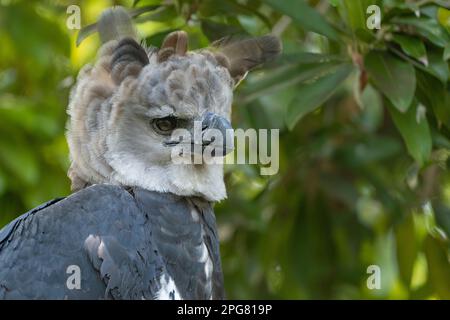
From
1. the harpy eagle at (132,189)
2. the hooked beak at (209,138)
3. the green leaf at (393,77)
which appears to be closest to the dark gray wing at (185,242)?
the harpy eagle at (132,189)

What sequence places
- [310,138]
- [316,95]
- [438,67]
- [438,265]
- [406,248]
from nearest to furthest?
[438,67] → [316,95] → [438,265] → [406,248] → [310,138]

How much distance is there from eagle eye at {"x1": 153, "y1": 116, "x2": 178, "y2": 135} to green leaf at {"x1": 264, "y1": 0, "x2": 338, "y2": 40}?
63 centimetres

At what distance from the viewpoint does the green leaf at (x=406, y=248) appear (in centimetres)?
427

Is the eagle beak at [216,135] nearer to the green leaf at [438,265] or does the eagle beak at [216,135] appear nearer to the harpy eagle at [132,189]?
the harpy eagle at [132,189]

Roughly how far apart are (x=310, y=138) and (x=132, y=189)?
181cm

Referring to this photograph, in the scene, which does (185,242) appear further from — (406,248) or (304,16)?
(406,248)

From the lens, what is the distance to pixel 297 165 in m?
4.85

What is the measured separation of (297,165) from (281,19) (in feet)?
3.26

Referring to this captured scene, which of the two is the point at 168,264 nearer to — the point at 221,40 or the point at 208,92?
the point at 208,92

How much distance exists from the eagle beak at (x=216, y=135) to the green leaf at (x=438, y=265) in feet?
4.28

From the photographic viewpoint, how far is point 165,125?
10.3 feet

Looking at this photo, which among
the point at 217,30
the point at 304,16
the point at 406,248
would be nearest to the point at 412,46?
the point at 304,16

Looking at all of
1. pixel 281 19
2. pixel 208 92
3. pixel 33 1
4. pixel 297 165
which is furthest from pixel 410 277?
pixel 33 1

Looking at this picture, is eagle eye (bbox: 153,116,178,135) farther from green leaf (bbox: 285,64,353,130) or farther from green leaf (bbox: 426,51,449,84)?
green leaf (bbox: 426,51,449,84)
